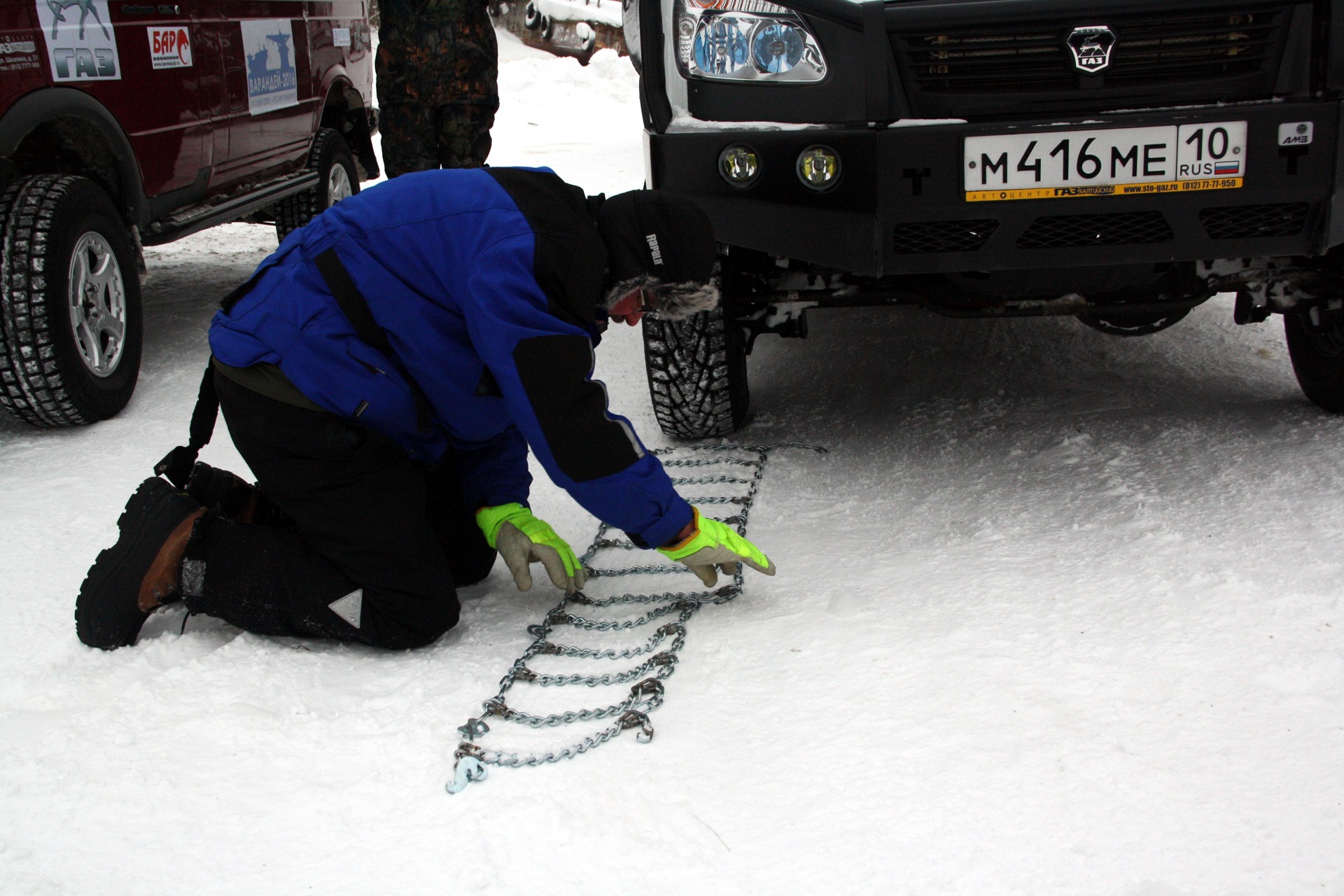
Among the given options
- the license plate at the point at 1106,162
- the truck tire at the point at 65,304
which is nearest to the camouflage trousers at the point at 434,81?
the truck tire at the point at 65,304

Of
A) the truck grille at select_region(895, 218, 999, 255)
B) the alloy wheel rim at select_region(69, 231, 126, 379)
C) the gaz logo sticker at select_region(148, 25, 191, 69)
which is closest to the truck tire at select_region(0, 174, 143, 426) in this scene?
the alloy wheel rim at select_region(69, 231, 126, 379)

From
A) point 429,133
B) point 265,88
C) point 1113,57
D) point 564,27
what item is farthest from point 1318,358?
point 564,27

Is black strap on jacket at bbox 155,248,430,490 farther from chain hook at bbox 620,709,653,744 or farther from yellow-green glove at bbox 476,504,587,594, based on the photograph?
chain hook at bbox 620,709,653,744

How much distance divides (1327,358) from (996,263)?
3.92 ft

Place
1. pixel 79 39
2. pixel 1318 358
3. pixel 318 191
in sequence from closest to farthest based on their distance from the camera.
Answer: pixel 1318 358 → pixel 79 39 → pixel 318 191

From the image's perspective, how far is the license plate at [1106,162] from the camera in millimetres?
2416

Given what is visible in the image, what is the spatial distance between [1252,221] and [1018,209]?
51 cm

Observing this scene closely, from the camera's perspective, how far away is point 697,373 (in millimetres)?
3146

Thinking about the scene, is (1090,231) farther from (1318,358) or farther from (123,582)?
(123,582)

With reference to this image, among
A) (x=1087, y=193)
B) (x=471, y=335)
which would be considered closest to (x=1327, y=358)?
(x=1087, y=193)

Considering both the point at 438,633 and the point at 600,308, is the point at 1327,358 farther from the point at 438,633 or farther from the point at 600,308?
the point at 438,633

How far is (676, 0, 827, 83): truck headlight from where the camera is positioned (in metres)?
2.55

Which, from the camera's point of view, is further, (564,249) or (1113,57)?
(1113,57)

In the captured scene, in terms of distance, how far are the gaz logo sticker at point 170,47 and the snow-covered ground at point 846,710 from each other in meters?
1.41
